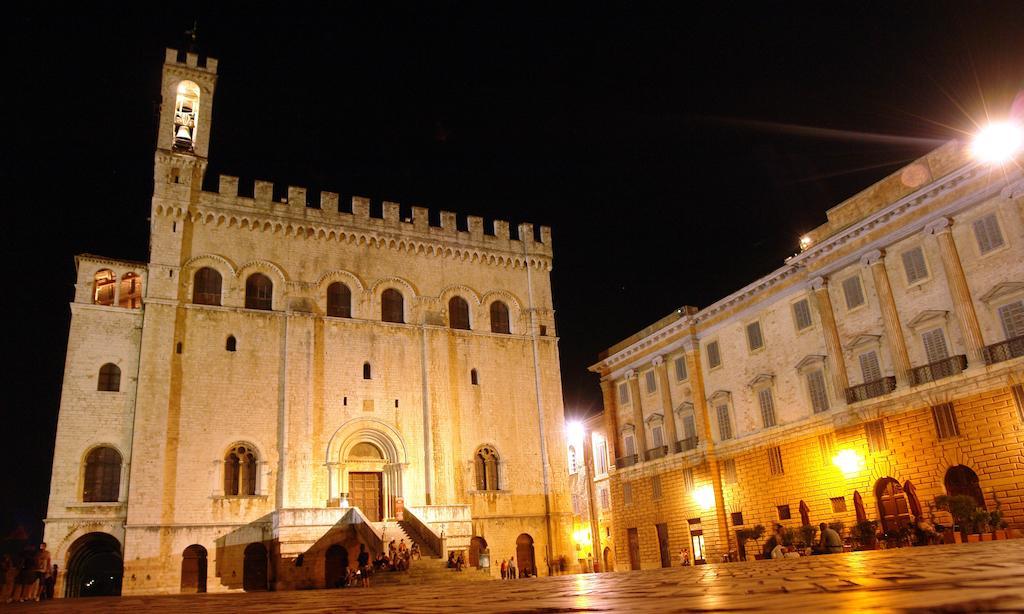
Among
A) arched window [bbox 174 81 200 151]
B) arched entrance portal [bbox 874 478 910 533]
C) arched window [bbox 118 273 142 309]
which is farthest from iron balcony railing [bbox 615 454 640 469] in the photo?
arched window [bbox 174 81 200 151]

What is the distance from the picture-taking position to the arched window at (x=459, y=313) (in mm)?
29922

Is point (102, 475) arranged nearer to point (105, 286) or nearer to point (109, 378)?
point (109, 378)

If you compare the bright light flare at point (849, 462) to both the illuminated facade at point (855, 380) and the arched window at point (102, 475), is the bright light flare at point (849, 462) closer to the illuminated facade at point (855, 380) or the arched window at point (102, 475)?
the illuminated facade at point (855, 380)

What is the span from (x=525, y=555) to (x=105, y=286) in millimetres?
18406

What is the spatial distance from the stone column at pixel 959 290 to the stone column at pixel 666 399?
504 inches

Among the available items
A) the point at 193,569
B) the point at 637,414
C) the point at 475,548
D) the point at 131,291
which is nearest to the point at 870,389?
the point at 637,414

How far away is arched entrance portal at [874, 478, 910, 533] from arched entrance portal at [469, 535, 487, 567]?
1353 cm

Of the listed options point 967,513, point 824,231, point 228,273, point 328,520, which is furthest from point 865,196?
point 228,273

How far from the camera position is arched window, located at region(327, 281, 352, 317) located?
91.4 ft

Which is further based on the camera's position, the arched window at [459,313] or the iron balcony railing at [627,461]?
the iron balcony railing at [627,461]

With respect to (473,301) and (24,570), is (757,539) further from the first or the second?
(24,570)

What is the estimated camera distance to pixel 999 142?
64.0 ft

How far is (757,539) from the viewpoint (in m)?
25.3

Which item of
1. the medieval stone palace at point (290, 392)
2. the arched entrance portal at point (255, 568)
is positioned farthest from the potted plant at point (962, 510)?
the arched entrance portal at point (255, 568)
